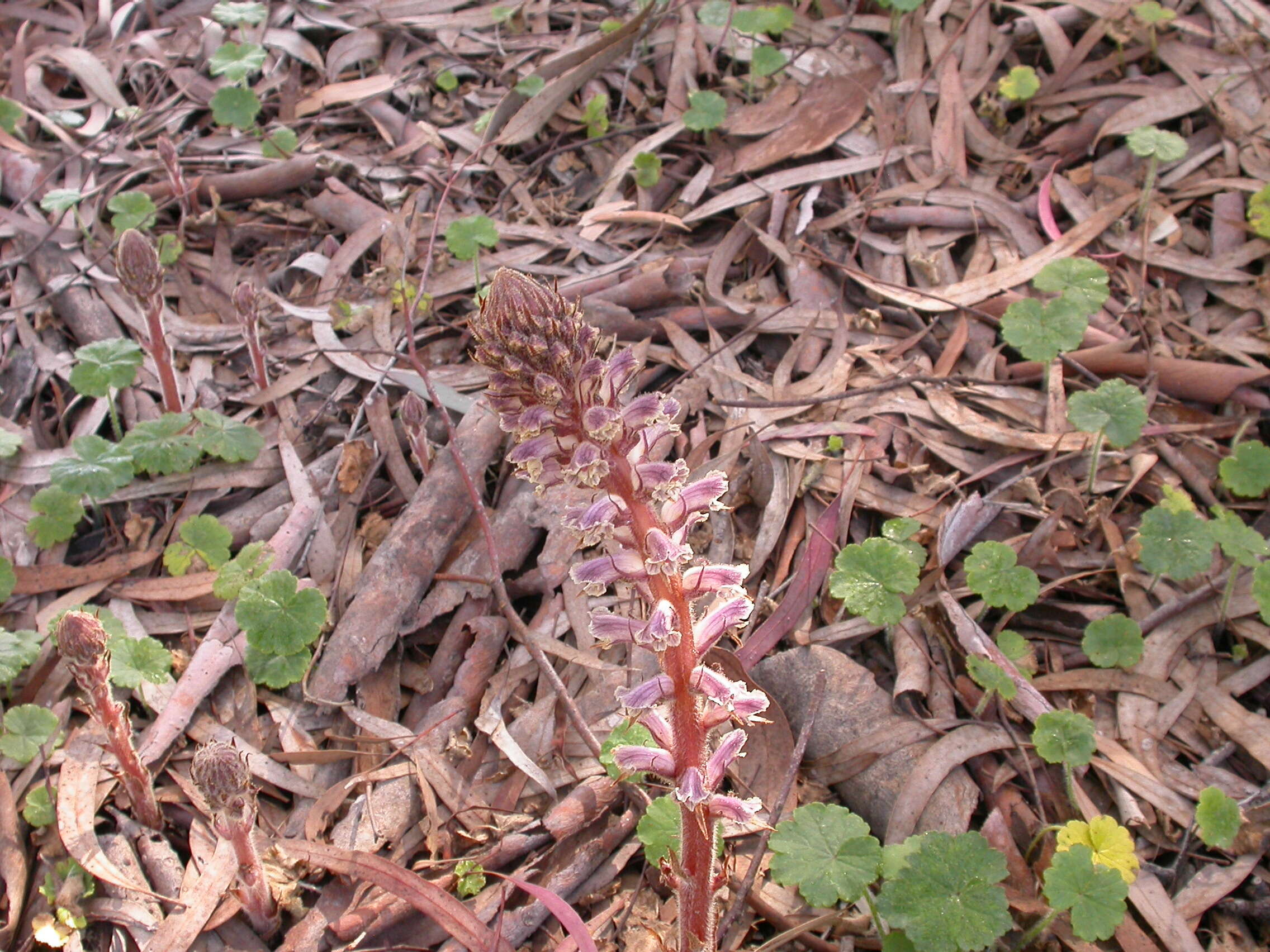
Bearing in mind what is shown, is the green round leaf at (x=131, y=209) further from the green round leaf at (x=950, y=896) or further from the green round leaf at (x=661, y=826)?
the green round leaf at (x=950, y=896)

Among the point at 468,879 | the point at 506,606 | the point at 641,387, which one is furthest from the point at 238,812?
the point at 641,387

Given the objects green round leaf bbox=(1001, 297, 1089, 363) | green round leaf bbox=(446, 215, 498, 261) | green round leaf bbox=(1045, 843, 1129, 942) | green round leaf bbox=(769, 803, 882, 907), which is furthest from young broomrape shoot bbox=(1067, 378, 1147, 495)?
green round leaf bbox=(446, 215, 498, 261)

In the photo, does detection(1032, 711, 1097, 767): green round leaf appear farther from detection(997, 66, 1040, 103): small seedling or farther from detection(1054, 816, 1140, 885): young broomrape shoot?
detection(997, 66, 1040, 103): small seedling

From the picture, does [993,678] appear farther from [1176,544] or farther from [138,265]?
[138,265]

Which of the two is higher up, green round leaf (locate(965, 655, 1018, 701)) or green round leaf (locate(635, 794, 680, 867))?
green round leaf (locate(965, 655, 1018, 701))

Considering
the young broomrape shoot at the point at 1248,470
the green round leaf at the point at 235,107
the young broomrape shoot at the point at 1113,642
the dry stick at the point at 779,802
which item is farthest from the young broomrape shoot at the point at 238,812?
the green round leaf at the point at 235,107
